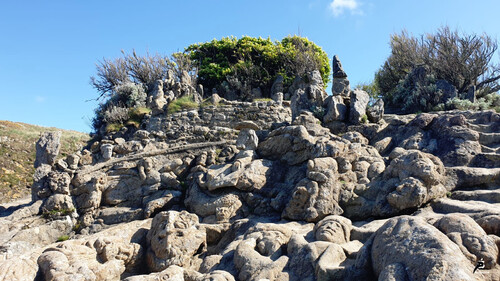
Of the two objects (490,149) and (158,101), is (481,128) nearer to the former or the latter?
(490,149)

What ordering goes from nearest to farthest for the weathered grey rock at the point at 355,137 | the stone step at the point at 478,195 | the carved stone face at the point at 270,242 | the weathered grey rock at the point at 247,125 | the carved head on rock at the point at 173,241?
the carved stone face at the point at 270,242 < the carved head on rock at the point at 173,241 < the stone step at the point at 478,195 < the weathered grey rock at the point at 355,137 < the weathered grey rock at the point at 247,125

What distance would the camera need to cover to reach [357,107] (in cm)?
1299

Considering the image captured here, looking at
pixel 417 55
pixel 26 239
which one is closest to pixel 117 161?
pixel 26 239

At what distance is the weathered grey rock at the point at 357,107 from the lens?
1286cm

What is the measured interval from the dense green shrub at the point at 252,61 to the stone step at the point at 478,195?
1084 centimetres

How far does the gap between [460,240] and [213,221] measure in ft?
18.5

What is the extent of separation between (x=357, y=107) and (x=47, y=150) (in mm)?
9444

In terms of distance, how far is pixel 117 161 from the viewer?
12.2 metres

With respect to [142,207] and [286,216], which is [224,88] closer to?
[142,207]

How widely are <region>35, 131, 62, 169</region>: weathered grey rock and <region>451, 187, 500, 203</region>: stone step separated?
10.7 m

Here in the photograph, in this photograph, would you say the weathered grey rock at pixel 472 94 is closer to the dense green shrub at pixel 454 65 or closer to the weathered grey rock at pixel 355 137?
the dense green shrub at pixel 454 65

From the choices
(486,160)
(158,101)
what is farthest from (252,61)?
(486,160)

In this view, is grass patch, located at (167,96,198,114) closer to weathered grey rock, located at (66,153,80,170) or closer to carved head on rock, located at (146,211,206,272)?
weathered grey rock, located at (66,153,80,170)

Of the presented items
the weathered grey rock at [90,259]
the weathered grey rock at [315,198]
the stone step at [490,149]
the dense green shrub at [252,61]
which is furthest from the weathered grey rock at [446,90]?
the weathered grey rock at [90,259]
